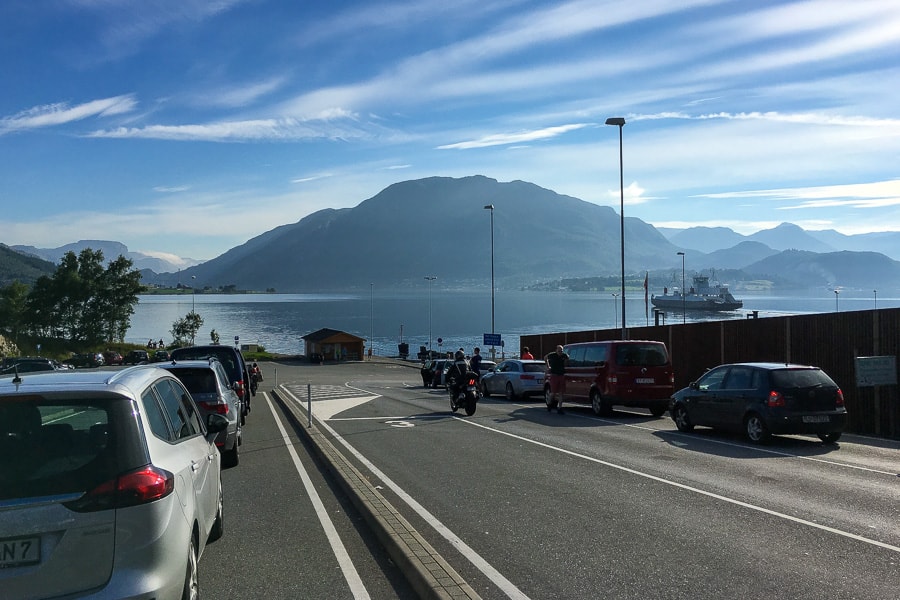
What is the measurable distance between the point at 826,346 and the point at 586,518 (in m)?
12.7

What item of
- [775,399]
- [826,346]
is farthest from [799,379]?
[826,346]

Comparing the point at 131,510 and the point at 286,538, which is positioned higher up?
the point at 131,510

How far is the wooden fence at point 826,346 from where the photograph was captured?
53.5 feet

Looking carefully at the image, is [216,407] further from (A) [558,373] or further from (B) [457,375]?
(A) [558,373]

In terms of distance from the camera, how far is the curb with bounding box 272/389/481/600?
5.52 metres

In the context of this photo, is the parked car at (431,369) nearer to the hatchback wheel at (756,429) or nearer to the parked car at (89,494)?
the hatchback wheel at (756,429)

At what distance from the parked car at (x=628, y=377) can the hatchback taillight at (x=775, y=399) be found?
5790 millimetres

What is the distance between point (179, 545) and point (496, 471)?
714 centimetres

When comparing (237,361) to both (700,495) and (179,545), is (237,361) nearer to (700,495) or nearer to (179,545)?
(700,495)

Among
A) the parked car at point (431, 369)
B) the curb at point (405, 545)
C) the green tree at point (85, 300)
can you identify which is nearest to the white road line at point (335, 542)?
the curb at point (405, 545)

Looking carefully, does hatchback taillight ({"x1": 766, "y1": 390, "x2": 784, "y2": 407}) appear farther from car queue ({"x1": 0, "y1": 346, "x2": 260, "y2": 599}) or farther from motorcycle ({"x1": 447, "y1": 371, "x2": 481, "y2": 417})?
car queue ({"x1": 0, "y1": 346, "x2": 260, "y2": 599})

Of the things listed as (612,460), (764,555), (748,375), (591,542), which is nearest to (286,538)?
(591,542)

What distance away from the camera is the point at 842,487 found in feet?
32.3

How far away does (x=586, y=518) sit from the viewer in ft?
26.6
